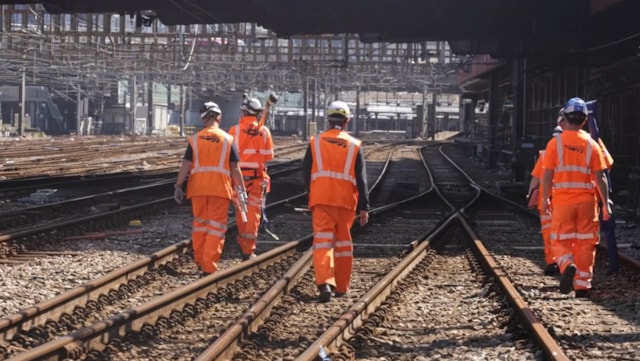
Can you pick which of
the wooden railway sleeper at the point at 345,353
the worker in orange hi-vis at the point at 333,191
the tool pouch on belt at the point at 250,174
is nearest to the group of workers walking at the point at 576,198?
the worker in orange hi-vis at the point at 333,191

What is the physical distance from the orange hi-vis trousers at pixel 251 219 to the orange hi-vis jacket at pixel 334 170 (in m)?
2.09

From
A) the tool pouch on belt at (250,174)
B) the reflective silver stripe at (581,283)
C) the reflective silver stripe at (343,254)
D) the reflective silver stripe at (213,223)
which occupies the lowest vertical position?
the reflective silver stripe at (581,283)

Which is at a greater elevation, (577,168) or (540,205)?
(577,168)

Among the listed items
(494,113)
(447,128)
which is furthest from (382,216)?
(447,128)

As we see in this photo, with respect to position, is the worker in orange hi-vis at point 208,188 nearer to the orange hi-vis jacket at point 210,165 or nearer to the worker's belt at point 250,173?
the orange hi-vis jacket at point 210,165

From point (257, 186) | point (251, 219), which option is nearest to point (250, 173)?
point (257, 186)

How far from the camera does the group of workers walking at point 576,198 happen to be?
7.81 metres

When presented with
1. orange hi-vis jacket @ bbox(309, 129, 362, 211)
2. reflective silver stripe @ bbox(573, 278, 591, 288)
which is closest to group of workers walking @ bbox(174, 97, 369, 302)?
orange hi-vis jacket @ bbox(309, 129, 362, 211)

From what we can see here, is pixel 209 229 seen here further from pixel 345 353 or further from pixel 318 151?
pixel 345 353

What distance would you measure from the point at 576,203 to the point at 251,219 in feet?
12.8

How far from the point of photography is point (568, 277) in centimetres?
776

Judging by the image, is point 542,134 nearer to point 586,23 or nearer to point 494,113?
point 494,113

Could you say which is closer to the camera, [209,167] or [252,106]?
[209,167]

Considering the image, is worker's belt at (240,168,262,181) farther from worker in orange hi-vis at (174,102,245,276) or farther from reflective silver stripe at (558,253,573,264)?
reflective silver stripe at (558,253,573,264)
